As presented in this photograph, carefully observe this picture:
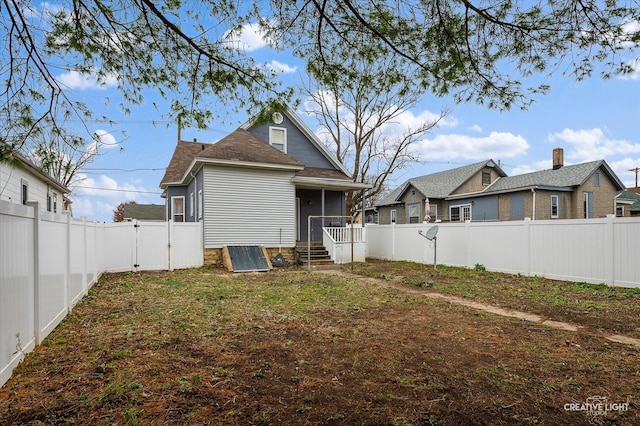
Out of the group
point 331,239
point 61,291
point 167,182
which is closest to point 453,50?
point 61,291

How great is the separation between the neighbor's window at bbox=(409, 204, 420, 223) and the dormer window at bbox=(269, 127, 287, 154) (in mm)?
12263

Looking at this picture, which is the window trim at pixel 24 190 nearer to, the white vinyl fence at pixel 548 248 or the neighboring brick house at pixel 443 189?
the white vinyl fence at pixel 548 248

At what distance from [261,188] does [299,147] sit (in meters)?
3.98

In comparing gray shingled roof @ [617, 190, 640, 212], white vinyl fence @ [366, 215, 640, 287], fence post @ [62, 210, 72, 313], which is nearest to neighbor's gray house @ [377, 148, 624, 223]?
gray shingled roof @ [617, 190, 640, 212]

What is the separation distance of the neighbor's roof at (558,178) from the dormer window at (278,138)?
13309mm

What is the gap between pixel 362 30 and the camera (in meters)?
4.33

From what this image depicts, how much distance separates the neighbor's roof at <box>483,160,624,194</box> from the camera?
1956 cm

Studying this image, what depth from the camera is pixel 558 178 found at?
20.3 metres

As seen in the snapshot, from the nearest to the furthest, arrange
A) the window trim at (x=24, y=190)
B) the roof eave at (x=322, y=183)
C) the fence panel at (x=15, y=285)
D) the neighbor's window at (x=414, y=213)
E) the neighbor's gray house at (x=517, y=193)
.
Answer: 1. the fence panel at (x=15, y=285)
2. the window trim at (x=24, y=190)
3. the roof eave at (x=322, y=183)
4. the neighbor's gray house at (x=517, y=193)
5. the neighbor's window at (x=414, y=213)

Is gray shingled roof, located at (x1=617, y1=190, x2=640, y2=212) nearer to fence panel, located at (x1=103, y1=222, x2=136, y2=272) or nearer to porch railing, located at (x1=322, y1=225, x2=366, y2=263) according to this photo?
porch railing, located at (x1=322, y1=225, x2=366, y2=263)

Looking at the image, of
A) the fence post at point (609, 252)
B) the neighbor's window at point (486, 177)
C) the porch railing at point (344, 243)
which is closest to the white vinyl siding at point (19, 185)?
the porch railing at point (344, 243)

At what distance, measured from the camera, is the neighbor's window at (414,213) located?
23969 millimetres

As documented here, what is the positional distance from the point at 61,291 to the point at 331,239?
30.3 ft

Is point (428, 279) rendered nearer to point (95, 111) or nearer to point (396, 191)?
point (95, 111)
